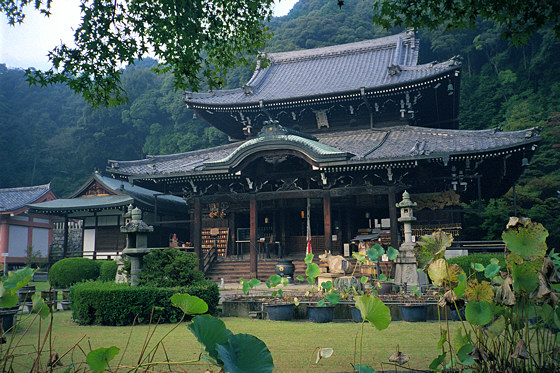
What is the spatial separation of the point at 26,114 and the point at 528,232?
51.3 meters

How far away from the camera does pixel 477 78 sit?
3406 centimetres

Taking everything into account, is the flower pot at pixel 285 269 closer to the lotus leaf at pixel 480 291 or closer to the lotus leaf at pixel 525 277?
the lotus leaf at pixel 480 291

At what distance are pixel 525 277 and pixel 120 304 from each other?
7341mm

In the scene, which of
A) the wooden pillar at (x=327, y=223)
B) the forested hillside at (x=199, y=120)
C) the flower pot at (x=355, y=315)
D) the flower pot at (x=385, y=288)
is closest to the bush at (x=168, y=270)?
the flower pot at (x=355, y=315)

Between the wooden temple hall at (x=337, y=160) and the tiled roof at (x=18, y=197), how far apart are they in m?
15.3

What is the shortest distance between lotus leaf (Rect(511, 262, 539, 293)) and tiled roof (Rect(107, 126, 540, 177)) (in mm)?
10729

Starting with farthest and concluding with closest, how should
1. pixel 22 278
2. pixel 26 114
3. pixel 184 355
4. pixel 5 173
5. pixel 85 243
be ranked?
pixel 26 114, pixel 5 173, pixel 85 243, pixel 184 355, pixel 22 278

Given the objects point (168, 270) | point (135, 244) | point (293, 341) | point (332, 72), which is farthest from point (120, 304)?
point (332, 72)

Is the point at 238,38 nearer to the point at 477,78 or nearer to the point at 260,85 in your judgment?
the point at 260,85

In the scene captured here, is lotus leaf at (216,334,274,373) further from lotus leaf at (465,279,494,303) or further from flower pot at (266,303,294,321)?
flower pot at (266,303,294,321)

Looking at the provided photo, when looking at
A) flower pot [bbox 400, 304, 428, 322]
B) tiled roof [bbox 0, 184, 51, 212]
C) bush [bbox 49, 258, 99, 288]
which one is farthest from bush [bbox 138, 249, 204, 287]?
tiled roof [bbox 0, 184, 51, 212]

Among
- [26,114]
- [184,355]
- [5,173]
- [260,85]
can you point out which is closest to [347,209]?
[260,85]

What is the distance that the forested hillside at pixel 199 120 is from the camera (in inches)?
1105

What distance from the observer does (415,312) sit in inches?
334
